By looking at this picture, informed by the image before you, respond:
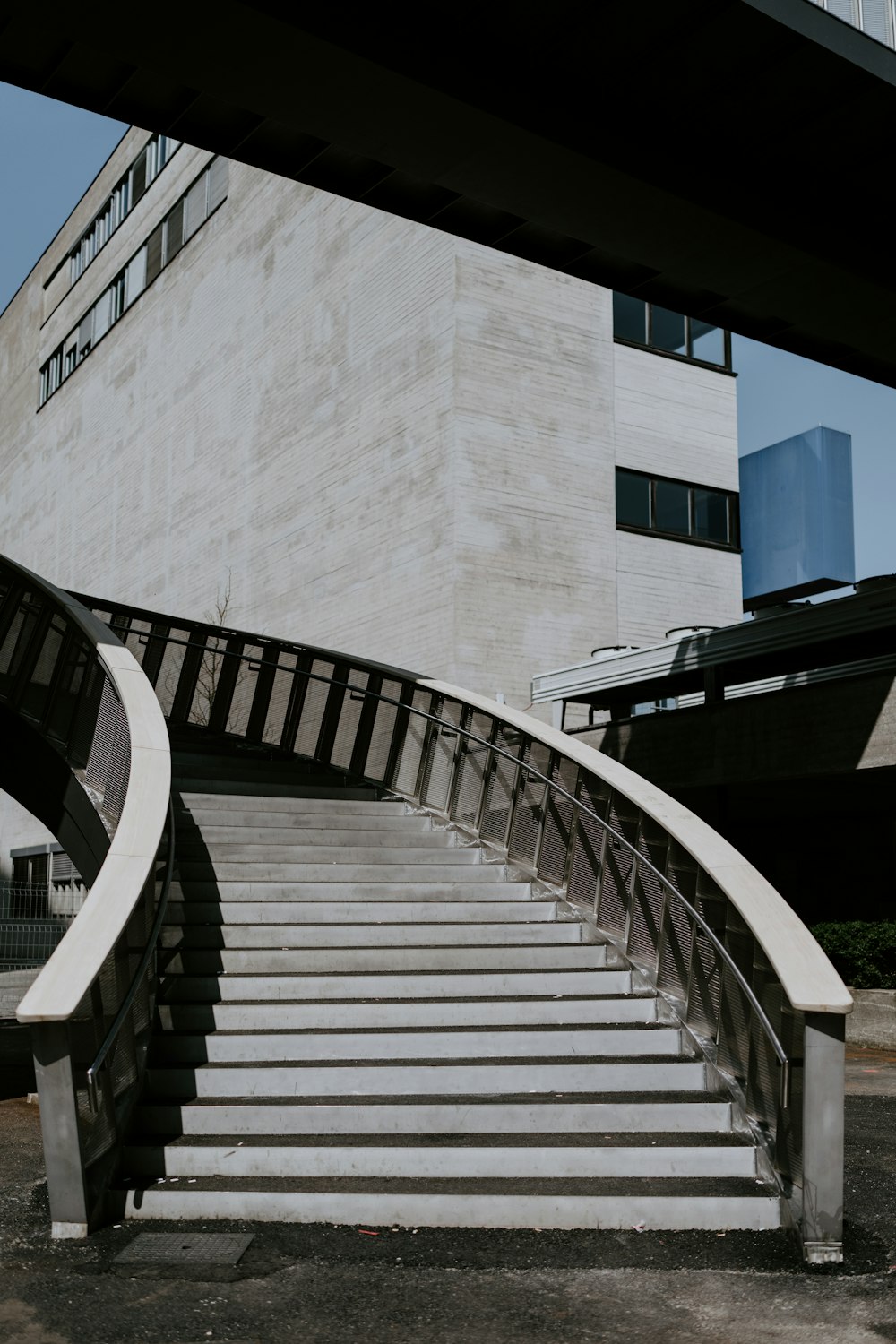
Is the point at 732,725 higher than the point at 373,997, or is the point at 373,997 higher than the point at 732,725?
the point at 732,725

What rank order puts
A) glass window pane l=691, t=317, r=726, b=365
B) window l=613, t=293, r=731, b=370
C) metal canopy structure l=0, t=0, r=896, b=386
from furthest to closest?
1. glass window pane l=691, t=317, r=726, b=365
2. window l=613, t=293, r=731, b=370
3. metal canopy structure l=0, t=0, r=896, b=386

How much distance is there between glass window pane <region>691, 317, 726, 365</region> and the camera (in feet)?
91.2

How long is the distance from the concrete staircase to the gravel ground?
222mm

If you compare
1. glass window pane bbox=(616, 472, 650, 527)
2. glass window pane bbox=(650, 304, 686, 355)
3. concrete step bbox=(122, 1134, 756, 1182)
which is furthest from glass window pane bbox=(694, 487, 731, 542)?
concrete step bbox=(122, 1134, 756, 1182)

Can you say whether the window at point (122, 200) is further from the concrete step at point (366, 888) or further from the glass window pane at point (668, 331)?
the concrete step at point (366, 888)

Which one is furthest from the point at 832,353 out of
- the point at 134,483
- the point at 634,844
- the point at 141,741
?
the point at 134,483

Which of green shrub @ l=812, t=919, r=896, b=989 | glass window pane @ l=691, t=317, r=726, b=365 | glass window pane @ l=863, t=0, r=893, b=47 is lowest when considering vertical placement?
green shrub @ l=812, t=919, r=896, b=989

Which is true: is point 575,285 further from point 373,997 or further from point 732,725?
point 373,997

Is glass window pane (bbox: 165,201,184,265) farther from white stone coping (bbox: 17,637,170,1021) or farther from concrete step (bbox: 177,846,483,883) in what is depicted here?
concrete step (bbox: 177,846,483,883)

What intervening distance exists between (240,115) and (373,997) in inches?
275

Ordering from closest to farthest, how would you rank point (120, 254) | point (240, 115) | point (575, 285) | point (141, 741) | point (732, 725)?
1. point (141, 741)
2. point (240, 115)
3. point (732, 725)
4. point (575, 285)
5. point (120, 254)

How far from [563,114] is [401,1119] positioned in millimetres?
7593

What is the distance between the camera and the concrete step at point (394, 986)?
9094 millimetres

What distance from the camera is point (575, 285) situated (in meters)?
26.2
